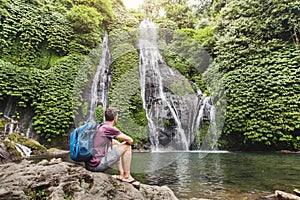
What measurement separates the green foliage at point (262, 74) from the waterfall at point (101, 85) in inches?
275

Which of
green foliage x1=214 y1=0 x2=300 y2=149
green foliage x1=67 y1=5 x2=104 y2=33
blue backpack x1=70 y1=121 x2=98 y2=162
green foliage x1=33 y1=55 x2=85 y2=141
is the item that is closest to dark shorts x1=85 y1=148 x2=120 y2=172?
blue backpack x1=70 y1=121 x2=98 y2=162

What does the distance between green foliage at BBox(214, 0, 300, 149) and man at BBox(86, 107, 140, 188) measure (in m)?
10.4

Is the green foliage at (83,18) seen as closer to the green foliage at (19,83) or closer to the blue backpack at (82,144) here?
the green foliage at (19,83)

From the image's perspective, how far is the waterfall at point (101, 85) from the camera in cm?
1320

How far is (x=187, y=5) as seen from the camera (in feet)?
76.7

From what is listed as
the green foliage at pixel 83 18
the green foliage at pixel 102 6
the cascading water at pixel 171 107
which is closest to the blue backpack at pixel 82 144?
the cascading water at pixel 171 107

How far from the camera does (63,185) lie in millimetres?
2379

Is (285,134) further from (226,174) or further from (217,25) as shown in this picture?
(217,25)

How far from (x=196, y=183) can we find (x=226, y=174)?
51.0 inches

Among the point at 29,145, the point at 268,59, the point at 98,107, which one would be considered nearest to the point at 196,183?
the point at 29,145

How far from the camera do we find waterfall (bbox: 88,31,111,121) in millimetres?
13202

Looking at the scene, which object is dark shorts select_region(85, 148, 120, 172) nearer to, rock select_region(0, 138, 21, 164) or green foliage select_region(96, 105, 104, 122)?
rock select_region(0, 138, 21, 164)

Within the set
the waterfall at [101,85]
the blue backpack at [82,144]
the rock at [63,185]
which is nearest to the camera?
the rock at [63,185]

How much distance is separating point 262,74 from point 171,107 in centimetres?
518
